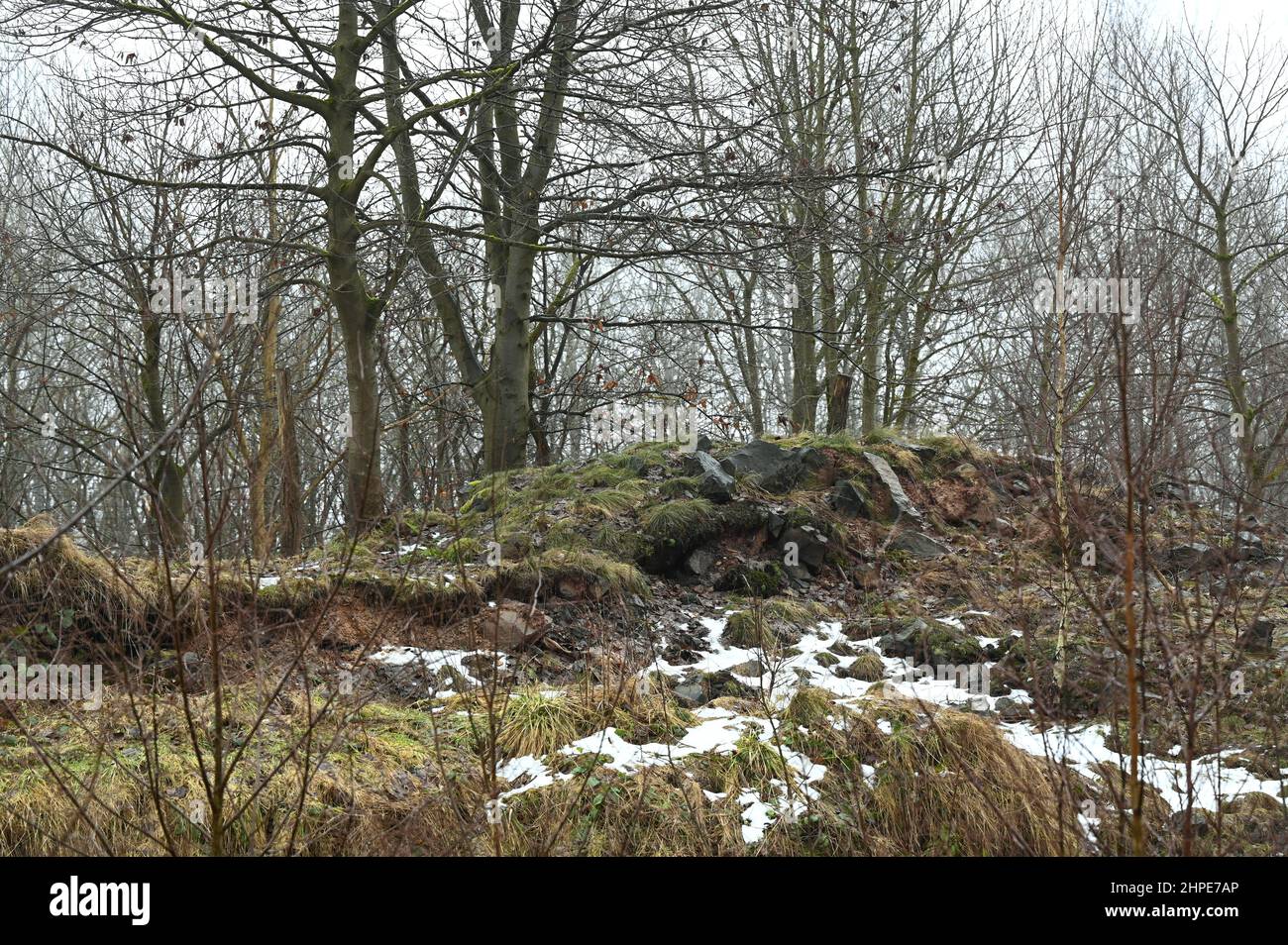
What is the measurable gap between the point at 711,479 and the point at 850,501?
1221 mm

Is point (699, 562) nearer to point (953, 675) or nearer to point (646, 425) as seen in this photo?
point (953, 675)

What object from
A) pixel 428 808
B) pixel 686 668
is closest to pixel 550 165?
pixel 686 668

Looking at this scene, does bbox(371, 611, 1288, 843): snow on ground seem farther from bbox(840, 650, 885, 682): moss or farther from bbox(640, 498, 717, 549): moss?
bbox(640, 498, 717, 549): moss

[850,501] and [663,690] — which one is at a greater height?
[850,501]

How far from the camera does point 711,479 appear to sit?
7449 millimetres

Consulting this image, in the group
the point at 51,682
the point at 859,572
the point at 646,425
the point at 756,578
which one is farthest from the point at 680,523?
the point at 51,682

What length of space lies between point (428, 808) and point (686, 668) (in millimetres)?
2207

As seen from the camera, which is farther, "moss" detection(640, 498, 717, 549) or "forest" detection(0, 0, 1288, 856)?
"moss" detection(640, 498, 717, 549)

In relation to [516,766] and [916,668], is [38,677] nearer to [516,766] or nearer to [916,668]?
[516,766]

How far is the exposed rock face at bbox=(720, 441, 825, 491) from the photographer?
7.95 meters

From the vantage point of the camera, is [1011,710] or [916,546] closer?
[1011,710]

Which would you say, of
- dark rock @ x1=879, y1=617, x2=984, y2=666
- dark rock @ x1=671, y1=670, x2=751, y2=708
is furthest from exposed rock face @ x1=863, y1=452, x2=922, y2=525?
dark rock @ x1=671, y1=670, x2=751, y2=708

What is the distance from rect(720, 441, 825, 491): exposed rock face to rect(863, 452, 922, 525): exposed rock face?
47 cm

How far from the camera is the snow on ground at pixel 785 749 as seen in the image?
13.2 ft
